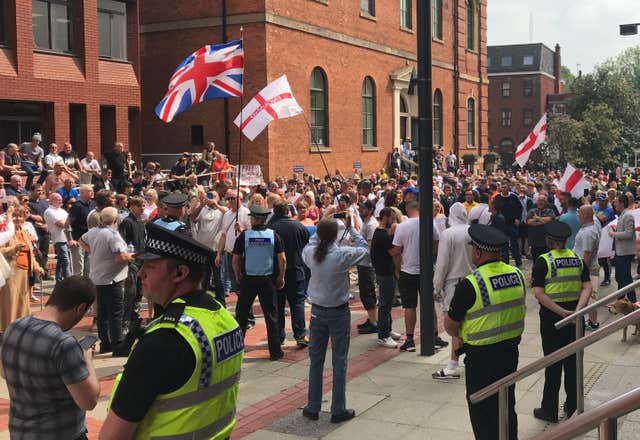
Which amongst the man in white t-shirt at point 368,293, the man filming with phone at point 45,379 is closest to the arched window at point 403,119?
the man in white t-shirt at point 368,293

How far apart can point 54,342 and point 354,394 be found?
180 inches

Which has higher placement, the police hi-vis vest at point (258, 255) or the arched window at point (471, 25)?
the arched window at point (471, 25)

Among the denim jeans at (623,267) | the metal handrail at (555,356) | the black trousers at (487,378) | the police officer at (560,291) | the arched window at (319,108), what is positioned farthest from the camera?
the arched window at (319,108)

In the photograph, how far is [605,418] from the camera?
8.31 ft

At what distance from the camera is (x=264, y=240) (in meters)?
9.41

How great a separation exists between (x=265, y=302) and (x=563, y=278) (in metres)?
3.66

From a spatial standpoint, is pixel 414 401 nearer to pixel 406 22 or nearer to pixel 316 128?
pixel 316 128

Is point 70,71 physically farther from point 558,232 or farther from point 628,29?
point 558,232

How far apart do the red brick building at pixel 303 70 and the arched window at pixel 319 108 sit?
0.04m

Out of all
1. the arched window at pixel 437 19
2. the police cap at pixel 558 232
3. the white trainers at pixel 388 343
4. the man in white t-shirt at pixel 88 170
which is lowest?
the white trainers at pixel 388 343

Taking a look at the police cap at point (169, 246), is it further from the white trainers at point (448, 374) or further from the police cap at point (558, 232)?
the white trainers at point (448, 374)

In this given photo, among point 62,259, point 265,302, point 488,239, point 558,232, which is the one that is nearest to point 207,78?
point 62,259

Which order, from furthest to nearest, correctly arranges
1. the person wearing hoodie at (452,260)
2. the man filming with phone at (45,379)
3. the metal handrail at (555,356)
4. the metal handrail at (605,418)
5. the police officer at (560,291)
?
the person wearing hoodie at (452,260), the police officer at (560,291), the metal handrail at (555,356), the man filming with phone at (45,379), the metal handrail at (605,418)

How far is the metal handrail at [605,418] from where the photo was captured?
2.49 metres
